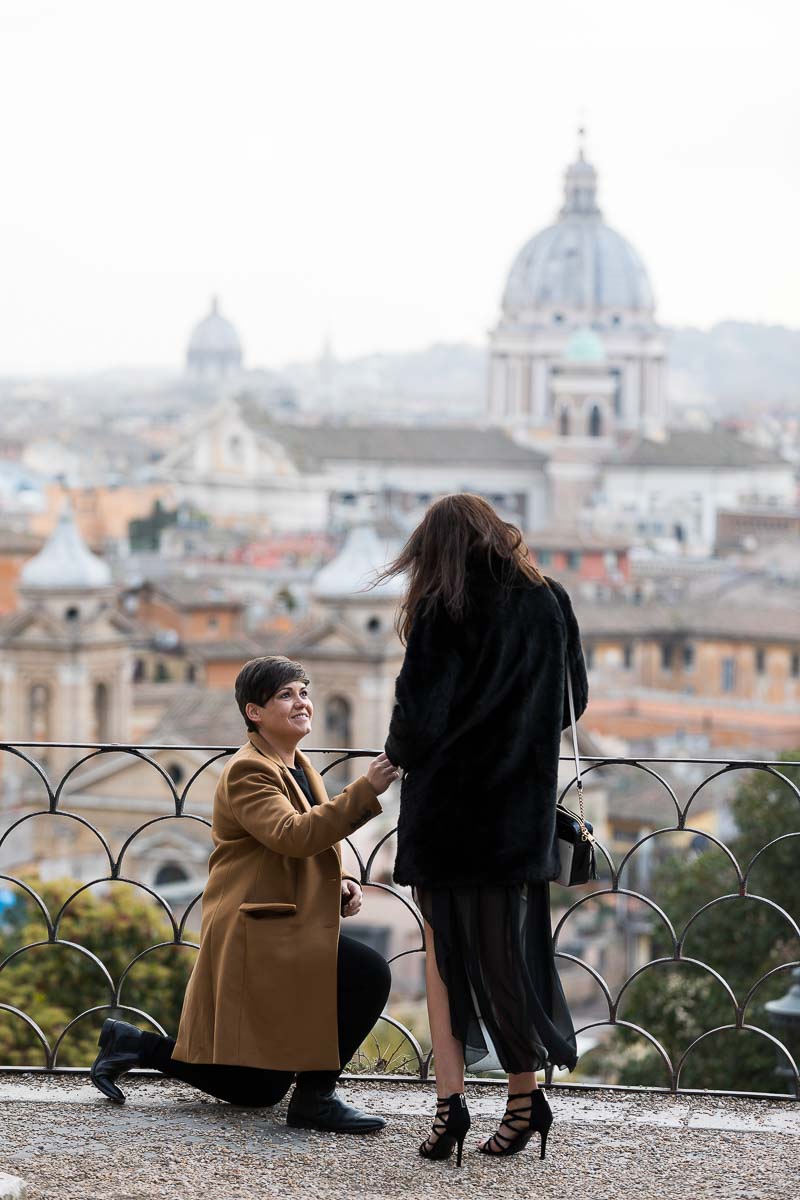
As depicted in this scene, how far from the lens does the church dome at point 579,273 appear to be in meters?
90.9

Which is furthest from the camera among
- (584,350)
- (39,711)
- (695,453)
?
(584,350)

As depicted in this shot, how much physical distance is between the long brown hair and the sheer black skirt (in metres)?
0.40

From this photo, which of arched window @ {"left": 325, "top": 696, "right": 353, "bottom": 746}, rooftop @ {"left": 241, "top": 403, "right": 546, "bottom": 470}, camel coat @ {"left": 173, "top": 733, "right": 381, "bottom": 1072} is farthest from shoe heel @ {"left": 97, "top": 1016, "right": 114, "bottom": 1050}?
rooftop @ {"left": 241, "top": 403, "right": 546, "bottom": 470}

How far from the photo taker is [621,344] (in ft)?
299

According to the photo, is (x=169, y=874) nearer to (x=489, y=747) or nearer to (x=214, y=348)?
(x=489, y=747)

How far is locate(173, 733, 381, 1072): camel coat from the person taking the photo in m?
3.54

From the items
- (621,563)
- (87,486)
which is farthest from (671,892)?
(87,486)

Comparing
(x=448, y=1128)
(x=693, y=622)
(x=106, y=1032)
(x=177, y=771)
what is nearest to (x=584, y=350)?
(x=693, y=622)

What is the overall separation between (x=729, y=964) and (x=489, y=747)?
1096 cm

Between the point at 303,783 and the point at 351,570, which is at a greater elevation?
the point at 351,570

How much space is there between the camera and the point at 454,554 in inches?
136

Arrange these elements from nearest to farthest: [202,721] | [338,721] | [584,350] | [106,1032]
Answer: [106,1032]
[338,721]
[202,721]
[584,350]

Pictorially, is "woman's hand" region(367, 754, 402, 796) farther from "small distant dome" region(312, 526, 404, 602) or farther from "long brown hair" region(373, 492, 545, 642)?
"small distant dome" region(312, 526, 404, 602)

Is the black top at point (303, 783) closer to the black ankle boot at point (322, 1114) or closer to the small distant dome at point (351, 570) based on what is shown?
the black ankle boot at point (322, 1114)
